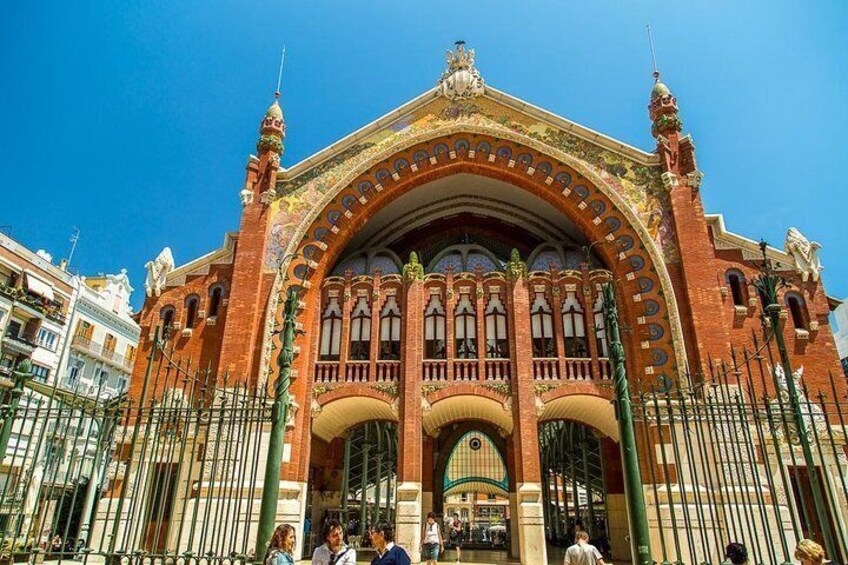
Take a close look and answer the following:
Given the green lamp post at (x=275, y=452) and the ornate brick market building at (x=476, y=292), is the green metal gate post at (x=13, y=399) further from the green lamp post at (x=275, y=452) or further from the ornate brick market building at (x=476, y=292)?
the ornate brick market building at (x=476, y=292)

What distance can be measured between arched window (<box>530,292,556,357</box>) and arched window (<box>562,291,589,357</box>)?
48 cm

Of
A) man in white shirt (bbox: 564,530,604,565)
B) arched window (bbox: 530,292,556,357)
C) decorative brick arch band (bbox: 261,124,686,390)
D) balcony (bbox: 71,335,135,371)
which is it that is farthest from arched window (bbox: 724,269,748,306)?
balcony (bbox: 71,335,135,371)

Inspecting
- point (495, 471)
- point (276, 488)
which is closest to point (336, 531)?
point (276, 488)

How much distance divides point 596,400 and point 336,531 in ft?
45.0

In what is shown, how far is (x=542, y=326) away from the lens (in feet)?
65.1

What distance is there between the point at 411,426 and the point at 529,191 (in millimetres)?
9454

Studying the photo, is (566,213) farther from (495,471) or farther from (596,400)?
(495,471)

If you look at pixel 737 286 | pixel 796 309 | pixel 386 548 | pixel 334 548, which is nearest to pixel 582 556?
pixel 386 548

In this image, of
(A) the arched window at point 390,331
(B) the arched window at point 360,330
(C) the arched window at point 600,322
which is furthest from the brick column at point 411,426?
(C) the arched window at point 600,322

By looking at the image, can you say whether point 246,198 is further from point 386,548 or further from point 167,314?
point 386,548

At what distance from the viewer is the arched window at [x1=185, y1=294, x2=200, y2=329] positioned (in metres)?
20.5

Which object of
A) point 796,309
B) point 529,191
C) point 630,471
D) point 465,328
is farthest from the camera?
point 529,191

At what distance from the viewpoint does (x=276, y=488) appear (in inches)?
341

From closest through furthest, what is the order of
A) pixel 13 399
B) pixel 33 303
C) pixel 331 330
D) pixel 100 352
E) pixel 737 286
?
1. pixel 13 399
2. pixel 737 286
3. pixel 331 330
4. pixel 33 303
5. pixel 100 352
